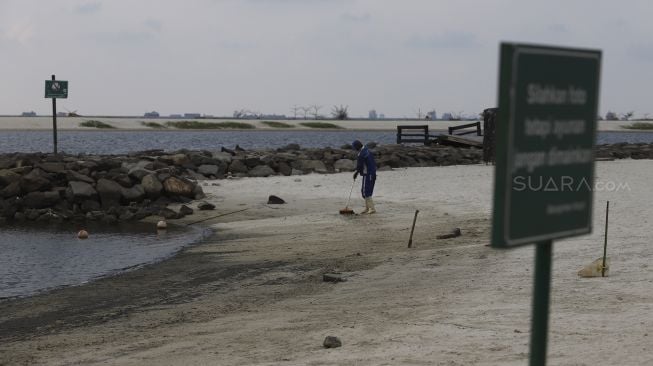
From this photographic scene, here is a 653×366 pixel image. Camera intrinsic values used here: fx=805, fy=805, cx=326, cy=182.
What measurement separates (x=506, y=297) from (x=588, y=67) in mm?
5374

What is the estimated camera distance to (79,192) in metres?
22.6

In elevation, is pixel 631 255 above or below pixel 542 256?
below

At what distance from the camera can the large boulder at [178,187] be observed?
22922 mm

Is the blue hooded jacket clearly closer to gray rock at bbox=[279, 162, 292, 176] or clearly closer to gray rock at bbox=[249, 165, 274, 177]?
gray rock at bbox=[249, 165, 274, 177]

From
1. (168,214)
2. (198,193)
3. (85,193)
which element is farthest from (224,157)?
(168,214)

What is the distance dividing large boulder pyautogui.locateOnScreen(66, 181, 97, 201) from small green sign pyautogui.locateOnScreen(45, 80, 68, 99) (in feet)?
10.2

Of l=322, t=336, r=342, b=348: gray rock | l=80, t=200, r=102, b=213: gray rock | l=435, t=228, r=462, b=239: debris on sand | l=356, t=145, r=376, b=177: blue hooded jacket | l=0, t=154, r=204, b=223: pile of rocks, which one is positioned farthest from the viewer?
l=80, t=200, r=102, b=213: gray rock

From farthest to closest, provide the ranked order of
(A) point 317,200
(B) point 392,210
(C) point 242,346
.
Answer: (A) point 317,200
(B) point 392,210
(C) point 242,346

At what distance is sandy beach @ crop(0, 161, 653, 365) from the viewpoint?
682 centimetres

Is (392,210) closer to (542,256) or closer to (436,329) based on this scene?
(436,329)

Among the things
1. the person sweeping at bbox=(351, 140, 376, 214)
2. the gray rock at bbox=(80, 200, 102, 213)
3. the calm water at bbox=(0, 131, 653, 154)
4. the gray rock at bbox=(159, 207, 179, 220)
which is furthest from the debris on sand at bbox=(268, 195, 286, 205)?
the calm water at bbox=(0, 131, 653, 154)

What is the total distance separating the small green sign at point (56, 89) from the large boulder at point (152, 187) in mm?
3914

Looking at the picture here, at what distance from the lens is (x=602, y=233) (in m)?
13.0

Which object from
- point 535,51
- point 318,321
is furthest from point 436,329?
point 535,51
